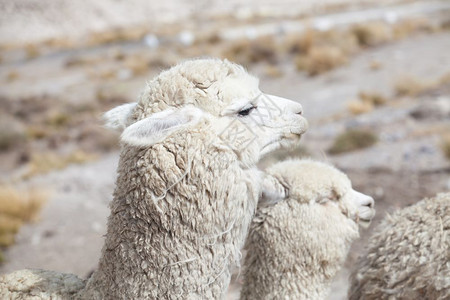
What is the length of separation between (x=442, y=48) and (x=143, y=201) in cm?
1762

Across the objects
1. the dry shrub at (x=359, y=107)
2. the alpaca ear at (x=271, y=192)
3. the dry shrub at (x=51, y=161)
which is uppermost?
the dry shrub at (x=51, y=161)

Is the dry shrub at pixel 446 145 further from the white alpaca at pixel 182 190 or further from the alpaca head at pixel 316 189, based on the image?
the white alpaca at pixel 182 190

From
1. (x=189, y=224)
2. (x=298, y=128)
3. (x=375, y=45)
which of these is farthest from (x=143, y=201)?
(x=375, y=45)

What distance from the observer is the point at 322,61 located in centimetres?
1761

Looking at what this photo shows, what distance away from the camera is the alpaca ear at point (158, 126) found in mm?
2127

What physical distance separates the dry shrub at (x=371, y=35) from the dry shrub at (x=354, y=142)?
13072mm

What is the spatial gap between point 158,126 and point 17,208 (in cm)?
727

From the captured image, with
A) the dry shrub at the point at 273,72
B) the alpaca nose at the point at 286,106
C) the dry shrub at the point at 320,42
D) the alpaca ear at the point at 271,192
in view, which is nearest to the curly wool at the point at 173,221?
the alpaca nose at the point at 286,106

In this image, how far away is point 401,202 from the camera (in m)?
6.19

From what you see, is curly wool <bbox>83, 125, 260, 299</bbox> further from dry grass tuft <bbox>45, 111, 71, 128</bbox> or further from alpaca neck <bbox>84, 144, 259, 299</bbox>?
dry grass tuft <bbox>45, 111, 71, 128</bbox>

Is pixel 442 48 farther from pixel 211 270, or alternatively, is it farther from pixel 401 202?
pixel 211 270

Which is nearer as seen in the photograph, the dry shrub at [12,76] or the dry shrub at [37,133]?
the dry shrub at [37,133]

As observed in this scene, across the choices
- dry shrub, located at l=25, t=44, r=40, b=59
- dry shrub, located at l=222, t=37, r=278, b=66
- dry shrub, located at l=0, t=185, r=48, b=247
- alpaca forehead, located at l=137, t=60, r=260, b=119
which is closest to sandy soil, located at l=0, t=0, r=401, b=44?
dry shrub, located at l=25, t=44, r=40, b=59

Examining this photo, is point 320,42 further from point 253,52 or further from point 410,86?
point 410,86
